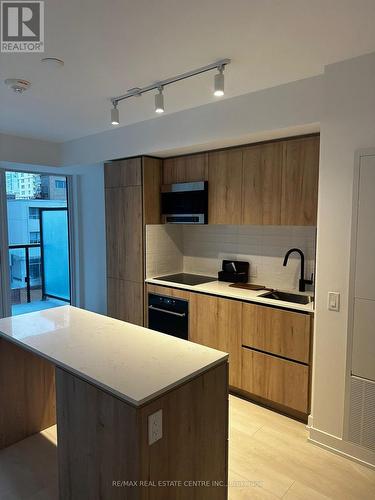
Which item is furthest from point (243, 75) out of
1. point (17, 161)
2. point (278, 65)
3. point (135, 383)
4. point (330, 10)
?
point (17, 161)

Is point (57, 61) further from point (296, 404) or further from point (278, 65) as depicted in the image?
point (296, 404)

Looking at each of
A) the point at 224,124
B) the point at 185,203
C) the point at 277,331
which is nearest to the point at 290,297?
the point at 277,331

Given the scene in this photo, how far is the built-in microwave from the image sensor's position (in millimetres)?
3477

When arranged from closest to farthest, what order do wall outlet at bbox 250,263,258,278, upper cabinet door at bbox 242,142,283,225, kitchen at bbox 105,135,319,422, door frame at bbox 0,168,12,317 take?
kitchen at bbox 105,135,319,422
upper cabinet door at bbox 242,142,283,225
wall outlet at bbox 250,263,258,278
door frame at bbox 0,168,12,317

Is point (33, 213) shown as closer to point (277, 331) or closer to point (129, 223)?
point (129, 223)

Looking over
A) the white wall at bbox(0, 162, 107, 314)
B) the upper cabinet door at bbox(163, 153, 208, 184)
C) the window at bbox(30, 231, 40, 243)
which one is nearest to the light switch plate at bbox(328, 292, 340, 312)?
the upper cabinet door at bbox(163, 153, 208, 184)

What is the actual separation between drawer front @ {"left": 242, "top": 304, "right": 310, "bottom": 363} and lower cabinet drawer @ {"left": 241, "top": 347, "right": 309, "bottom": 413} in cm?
8

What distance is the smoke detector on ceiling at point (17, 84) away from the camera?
95.0 inches

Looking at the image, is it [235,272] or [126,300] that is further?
[126,300]

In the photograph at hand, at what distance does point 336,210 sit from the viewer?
2.29 meters

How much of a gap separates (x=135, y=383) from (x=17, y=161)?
359 cm

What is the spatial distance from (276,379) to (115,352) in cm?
158

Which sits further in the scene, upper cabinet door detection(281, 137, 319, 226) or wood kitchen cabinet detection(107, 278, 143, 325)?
wood kitchen cabinet detection(107, 278, 143, 325)

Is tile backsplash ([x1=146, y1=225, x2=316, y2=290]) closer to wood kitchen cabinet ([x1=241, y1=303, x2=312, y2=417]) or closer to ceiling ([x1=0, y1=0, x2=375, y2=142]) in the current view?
wood kitchen cabinet ([x1=241, y1=303, x2=312, y2=417])
